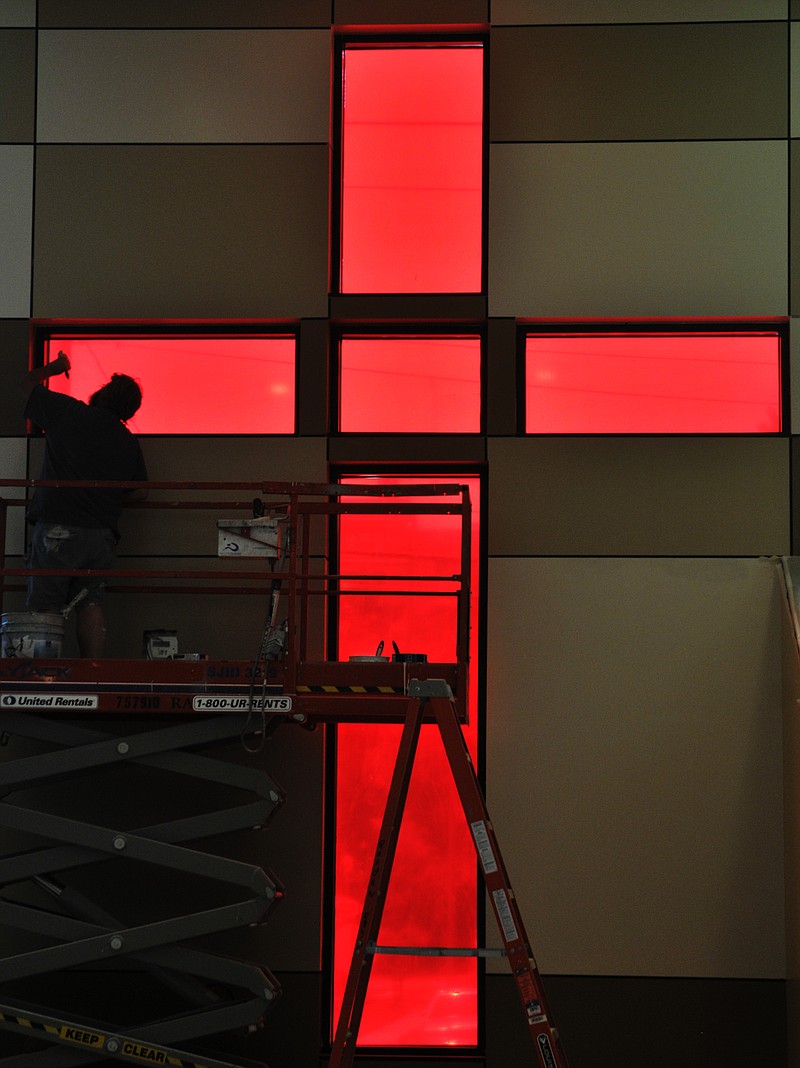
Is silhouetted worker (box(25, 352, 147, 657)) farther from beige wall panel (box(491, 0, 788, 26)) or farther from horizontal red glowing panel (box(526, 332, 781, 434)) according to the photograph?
beige wall panel (box(491, 0, 788, 26))

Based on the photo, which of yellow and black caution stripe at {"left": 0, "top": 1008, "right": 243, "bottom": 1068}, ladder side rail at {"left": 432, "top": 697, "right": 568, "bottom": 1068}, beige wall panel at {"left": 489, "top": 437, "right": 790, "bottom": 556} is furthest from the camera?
beige wall panel at {"left": 489, "top": 437, "right": 790, "bottom": 556}

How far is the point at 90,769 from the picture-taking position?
598 cm

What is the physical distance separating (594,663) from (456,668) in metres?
1.17

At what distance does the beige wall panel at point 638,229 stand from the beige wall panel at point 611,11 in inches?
29.6

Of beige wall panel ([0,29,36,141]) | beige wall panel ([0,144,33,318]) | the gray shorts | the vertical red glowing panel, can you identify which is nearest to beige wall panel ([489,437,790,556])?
the vertical red glowing panel

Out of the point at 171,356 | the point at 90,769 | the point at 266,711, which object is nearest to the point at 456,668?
the point at 266,711

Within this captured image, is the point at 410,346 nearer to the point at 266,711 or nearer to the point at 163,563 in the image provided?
the point at 163,563

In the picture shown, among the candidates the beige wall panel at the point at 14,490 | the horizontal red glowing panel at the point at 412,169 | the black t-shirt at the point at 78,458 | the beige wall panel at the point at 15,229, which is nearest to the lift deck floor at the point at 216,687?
the black t-shirt at the point at 78,458

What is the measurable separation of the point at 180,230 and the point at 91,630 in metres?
2.39

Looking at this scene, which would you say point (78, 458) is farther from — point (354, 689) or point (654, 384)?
point (654, 384)

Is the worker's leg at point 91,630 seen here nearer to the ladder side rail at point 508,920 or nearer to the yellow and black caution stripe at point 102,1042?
the yellow and black caution stripe at point 102,1042

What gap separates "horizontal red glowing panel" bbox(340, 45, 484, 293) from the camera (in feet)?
22.6

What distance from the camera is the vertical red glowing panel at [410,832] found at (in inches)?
249

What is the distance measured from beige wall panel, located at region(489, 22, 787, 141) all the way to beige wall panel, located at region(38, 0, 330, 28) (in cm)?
134
